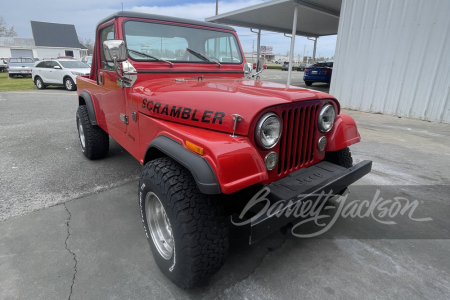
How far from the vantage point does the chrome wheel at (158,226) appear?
81.6 inches

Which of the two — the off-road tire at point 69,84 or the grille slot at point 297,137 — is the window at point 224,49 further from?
the off-road tire at point 69,84

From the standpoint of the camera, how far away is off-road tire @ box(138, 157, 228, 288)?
1.64m

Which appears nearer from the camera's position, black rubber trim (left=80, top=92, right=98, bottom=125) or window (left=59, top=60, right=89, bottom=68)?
black rubber trim (left=80, top=92, right=98, bottom=125)

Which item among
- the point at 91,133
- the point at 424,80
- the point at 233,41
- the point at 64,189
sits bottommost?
the point at 64,189

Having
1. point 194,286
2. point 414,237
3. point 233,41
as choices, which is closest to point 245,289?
point 194,286

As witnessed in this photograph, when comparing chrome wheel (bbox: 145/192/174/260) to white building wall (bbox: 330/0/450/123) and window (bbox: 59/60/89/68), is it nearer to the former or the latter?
white building wall (bbox: 330/0/450/123)

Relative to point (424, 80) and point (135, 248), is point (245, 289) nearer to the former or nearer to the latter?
point (135, 248)

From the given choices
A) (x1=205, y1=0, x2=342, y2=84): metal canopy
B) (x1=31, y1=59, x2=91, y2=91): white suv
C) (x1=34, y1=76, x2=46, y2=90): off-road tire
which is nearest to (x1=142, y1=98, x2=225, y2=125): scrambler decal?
(x1=205, y1=0, x2=342, y2=84): metal canopy

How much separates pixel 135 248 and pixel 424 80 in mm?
7978

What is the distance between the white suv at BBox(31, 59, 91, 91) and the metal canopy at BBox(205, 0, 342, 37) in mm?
7458

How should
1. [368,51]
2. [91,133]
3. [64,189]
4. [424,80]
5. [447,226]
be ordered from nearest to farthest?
[447,226] → [64,189] → [91,133] → [424,80] → [368,51]

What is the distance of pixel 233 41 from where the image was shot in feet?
11.5

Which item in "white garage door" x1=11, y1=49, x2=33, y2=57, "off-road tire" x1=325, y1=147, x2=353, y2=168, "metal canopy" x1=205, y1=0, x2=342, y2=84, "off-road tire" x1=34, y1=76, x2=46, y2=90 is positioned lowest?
"off-road tire" x1=34, y1=76, x2=46, y2=90

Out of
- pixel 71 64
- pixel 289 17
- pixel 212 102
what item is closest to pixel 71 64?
pixel 71 64
